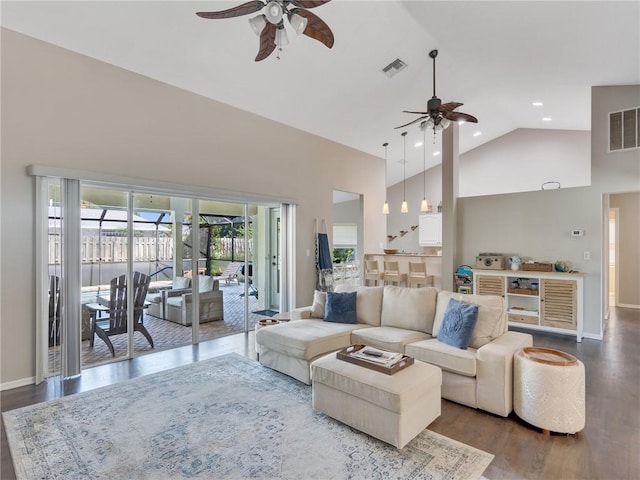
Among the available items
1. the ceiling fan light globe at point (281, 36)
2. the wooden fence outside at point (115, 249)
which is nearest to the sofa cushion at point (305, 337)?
the wooden fence outside at point (115, 249)

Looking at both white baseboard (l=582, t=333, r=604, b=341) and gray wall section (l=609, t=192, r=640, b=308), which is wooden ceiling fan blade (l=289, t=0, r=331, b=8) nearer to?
white baseboard (l=582, t=333, r=604, b=341)

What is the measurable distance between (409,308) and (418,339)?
1.42 feet

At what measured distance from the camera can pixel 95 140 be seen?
12.9 ft

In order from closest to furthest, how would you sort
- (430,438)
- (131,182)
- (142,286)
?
(430,438)
(131,182)
(142,286)

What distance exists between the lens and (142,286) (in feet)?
14.7

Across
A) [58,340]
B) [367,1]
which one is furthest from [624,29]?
[58,340]

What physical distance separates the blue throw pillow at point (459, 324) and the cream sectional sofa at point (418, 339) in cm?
8

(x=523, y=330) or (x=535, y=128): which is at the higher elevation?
(x=535, y=128)

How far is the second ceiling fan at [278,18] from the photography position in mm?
2342

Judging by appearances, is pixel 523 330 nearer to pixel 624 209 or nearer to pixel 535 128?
pixel 624 209

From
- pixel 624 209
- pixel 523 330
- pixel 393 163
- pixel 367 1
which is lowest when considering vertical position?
pixel 523 330

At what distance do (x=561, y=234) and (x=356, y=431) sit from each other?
16.4 feet

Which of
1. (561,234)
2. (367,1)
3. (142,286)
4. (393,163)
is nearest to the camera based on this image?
(367,1)

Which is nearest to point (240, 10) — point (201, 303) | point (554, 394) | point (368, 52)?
point (368, 52)
